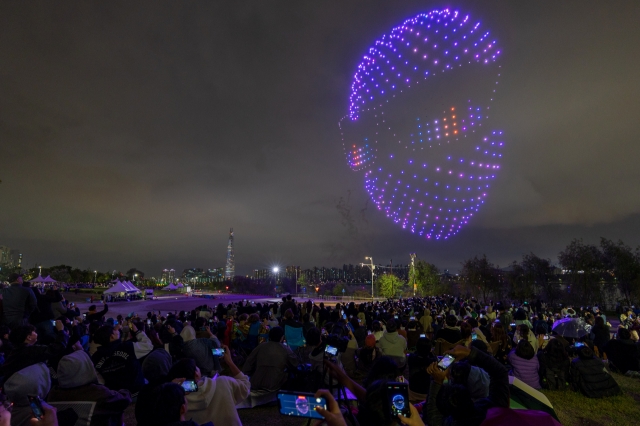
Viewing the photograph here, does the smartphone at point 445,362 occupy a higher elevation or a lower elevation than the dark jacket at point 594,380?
higher

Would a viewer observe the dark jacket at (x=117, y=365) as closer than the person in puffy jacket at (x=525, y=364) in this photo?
Yes

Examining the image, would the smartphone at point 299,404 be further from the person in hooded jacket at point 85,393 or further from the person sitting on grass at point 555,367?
the person sitting on grass at point 555,367

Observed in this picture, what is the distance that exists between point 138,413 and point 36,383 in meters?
2.36

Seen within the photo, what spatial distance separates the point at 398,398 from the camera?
8.18ft

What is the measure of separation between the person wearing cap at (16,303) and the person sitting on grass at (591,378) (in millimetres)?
13199

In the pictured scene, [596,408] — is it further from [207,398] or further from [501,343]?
[207,398]

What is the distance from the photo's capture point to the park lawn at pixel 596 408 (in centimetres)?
A: 730

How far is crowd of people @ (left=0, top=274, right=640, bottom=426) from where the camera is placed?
10.3ft

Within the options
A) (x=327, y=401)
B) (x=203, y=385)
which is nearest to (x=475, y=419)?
(x=327, y=401)

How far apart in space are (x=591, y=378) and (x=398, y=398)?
9083mm

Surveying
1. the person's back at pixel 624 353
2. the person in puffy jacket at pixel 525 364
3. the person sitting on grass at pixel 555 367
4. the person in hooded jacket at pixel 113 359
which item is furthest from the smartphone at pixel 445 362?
the person's back at pixel 624 353

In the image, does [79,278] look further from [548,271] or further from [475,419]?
[475,419]

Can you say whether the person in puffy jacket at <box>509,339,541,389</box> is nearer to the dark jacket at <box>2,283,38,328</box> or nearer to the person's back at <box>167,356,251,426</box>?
the person's back at <box>167,356,251,426</box>

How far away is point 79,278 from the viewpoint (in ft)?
495
